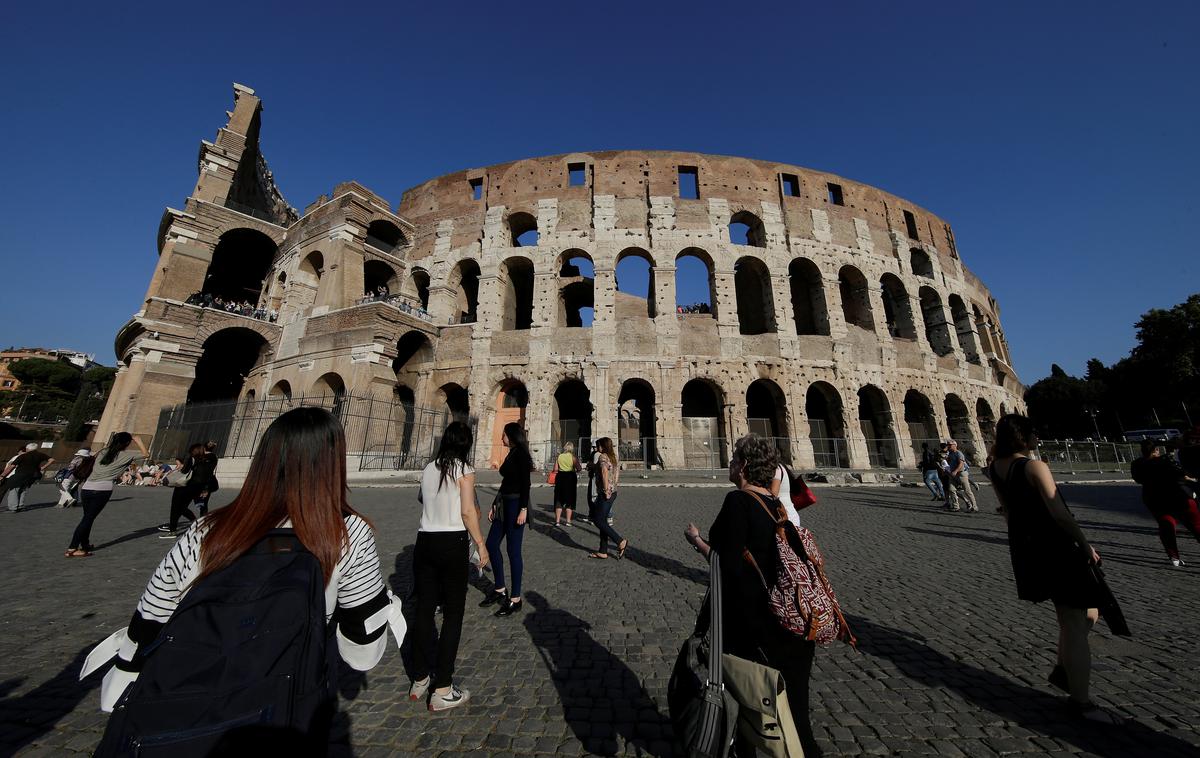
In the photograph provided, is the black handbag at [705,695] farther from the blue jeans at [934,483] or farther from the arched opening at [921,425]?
the arched opening at [921,425]

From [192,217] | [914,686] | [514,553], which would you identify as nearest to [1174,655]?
[914,686]

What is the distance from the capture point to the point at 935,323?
20.9 metres

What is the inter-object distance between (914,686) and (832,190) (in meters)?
24.1

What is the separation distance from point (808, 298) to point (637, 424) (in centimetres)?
982

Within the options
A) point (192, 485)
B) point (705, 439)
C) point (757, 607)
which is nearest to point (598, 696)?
point (757, 607)

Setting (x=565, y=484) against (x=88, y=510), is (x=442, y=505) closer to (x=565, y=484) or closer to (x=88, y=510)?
(x=565, y=484)

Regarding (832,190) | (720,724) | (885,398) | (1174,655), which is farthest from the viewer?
(832,190)

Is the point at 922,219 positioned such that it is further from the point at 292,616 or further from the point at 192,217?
the point at 192,217

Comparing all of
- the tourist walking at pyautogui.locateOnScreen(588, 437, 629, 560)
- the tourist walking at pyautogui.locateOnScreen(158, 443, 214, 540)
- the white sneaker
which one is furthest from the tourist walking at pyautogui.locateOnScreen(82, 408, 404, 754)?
the tourist walking at pyautogui.locateOnScreen(158, 443, 214, 540)

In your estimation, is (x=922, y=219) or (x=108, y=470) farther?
(x=922, y=219)

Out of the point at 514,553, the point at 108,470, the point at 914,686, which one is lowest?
the point at 914,686

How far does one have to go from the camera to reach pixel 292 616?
1.01m

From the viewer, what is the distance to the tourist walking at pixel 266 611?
879 mm

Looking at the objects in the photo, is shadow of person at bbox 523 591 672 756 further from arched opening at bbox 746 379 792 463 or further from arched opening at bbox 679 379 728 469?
arched opening at bbox 746 379 792 463
